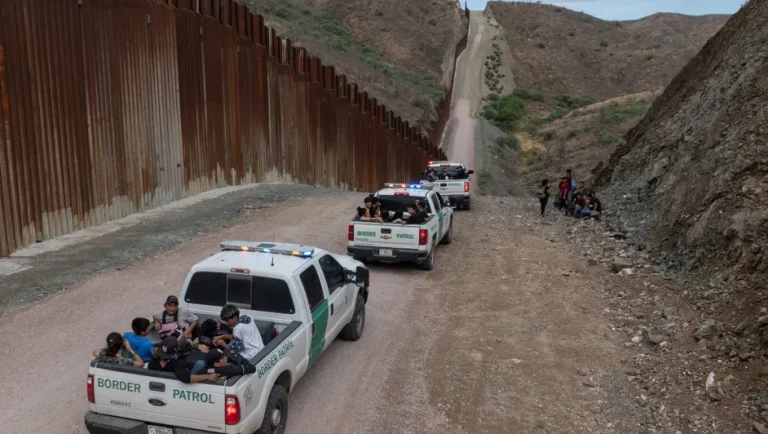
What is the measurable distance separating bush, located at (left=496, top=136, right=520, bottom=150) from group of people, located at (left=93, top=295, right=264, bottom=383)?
50.9 m

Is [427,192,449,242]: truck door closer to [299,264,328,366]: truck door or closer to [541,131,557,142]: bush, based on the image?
[299,264,328,366]: truck door

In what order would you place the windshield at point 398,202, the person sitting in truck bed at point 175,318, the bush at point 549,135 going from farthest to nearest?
the bush at point 549,135
the windshield at point 398,202
the person sitting in truck bed at point 175,318

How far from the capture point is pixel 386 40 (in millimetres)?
82750

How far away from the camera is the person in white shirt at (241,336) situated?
6626mm

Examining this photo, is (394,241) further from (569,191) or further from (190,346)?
(569,191)

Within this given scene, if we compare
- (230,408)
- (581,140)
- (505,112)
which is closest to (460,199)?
(230,408)

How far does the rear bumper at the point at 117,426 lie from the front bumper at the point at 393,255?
8205 mm

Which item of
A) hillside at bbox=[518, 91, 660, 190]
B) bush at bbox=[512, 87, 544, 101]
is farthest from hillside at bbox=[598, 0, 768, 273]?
bush at bbox=[512, 87, 544, 101]

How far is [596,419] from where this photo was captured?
7.60m

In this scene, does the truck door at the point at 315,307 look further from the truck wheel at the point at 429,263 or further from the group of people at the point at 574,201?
the group of people at the point at 574,201

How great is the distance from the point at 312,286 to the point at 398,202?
746cm

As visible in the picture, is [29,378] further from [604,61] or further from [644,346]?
[604,61]

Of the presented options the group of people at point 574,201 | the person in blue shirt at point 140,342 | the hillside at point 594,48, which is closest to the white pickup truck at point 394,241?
the group of people at point 574,201

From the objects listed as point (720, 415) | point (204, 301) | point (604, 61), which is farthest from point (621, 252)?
point (604, 61)
